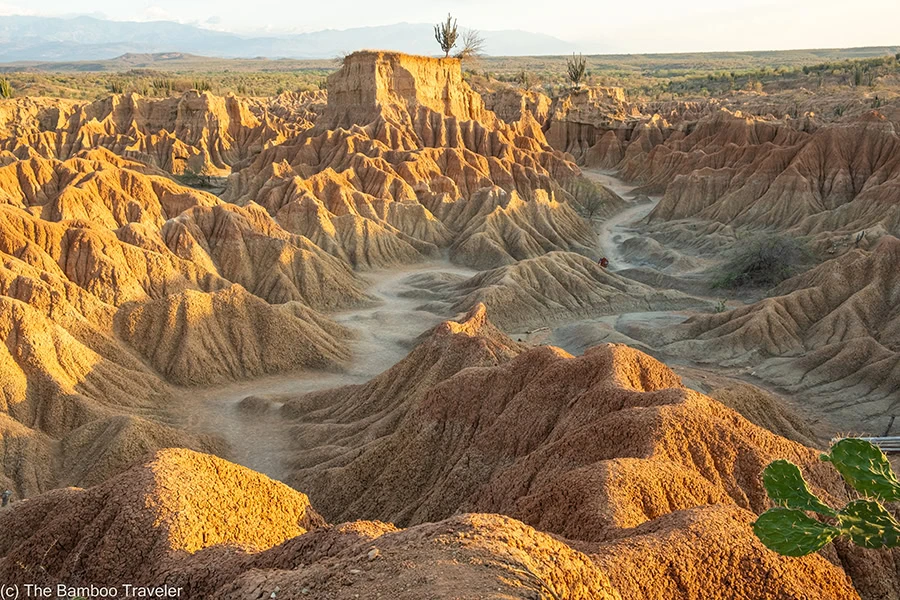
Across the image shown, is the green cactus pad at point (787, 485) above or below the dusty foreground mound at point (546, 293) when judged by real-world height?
above

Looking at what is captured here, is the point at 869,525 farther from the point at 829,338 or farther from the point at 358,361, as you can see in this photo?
the point at 829,338

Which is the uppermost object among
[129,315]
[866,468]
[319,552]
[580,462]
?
[866,468]

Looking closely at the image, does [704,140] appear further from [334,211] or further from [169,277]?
[169,277]

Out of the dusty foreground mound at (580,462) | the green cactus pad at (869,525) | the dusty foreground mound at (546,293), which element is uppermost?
the green cactus pad at (869,525)

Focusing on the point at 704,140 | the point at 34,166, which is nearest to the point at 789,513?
the point at 34,166

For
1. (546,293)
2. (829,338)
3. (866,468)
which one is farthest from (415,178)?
(866,468)

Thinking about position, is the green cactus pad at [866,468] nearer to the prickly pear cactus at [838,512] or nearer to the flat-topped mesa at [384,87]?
the prickly pear cactus at [838,512]

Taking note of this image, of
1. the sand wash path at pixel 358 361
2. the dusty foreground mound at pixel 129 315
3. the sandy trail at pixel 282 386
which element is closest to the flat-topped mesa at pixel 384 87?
the sand wash path at pixel 358 361
